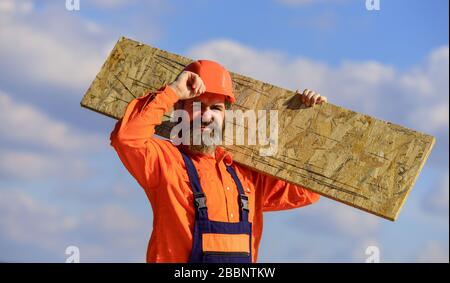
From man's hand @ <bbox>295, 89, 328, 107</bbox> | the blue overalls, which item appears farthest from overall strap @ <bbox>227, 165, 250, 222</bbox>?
man's hand @ <bbox>295, 89, 328, 107</bbox>

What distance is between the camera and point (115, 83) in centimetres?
518

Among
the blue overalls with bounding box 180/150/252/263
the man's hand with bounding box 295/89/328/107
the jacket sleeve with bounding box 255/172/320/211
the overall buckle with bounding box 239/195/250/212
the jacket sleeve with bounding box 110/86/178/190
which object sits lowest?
the blue overalls with bounding box 180/150/252/263

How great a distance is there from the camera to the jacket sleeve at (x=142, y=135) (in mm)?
4348

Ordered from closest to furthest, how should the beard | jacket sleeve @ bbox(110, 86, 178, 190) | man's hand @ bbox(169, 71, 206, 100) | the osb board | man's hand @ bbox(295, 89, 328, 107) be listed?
jacket sleeve @ bbox(110, 86, 178, 190)
man's hand @ bbox(169, 71, 206, 100)
the beard
the osb board
man's hand @ bbox(295, 89, 328, 107)

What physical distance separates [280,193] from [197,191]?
33.1 inches

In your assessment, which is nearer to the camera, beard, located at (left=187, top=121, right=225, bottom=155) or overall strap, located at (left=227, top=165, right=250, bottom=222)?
overall strap, located at (left=227, top=165, right=250, bottom=222)

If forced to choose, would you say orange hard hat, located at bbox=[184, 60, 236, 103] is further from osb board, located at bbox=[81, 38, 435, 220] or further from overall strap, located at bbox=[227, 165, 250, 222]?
overall strap, located at bbox=[227, 165, 250, 222]

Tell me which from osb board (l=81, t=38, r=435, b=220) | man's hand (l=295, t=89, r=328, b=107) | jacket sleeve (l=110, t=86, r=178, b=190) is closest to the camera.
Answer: jacket sleeve (l=110, t=86, r=178, b=190)

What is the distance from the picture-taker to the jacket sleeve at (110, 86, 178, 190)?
435cm

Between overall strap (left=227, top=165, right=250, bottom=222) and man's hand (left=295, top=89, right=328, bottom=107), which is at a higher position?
man's hand (left=295, top=89, right=328, bottom=107)

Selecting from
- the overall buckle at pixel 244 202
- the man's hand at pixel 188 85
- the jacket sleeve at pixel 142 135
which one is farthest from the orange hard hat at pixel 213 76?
the overall buckle at pixel 244 202
